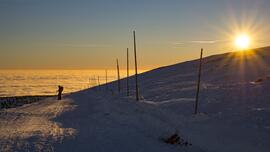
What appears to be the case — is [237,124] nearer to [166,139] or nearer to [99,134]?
[166,139]

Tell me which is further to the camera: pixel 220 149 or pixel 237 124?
pixel 237 124

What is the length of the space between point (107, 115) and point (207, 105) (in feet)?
25.7

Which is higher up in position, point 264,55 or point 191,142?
point 264,55

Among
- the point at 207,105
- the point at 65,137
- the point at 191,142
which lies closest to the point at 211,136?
the point at 191,142

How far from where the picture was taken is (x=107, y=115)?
3159cm

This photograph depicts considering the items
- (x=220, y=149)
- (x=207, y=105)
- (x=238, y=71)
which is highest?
(x=238, y=71)

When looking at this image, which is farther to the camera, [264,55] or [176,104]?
[264,55]

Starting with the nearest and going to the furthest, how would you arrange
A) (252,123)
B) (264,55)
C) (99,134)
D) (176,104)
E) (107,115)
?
(99,134) → (252,123) → (107,115) → (176,104) → (264,55)

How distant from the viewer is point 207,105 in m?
31.7

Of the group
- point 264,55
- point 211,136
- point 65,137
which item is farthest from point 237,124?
point 264,55

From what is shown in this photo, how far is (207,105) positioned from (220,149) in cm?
1281

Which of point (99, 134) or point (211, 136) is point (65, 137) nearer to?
point (99, 134)

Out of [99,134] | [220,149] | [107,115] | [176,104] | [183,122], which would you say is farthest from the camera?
[176,104]

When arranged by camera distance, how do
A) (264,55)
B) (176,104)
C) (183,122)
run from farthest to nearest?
1. (264,55)
2. (176,104)
3. (183,122)
